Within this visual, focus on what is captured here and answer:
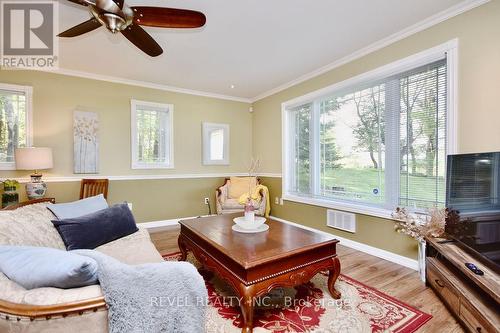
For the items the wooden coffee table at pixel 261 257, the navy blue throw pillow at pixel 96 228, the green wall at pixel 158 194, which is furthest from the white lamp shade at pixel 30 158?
the wooden coffee table at pixel 261 257

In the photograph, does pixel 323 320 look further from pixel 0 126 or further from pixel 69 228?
pixel 0 126

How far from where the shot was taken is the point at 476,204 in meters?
1.66

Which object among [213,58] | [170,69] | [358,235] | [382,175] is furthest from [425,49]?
[170,69]

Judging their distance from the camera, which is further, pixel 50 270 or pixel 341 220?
pixel 341 220

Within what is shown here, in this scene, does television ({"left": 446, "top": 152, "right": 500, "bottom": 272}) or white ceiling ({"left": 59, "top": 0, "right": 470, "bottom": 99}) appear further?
white ceiling ({"left": 59, "top": 0, "right": 470, "bottom": 99})

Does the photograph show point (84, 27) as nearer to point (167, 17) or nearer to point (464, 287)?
point (167, 17)

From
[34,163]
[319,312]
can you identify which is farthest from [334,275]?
[34,163]

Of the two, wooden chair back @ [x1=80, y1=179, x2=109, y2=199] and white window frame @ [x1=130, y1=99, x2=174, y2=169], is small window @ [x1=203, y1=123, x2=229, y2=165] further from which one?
wooden chair back @ [x1=80, y1=179, x2=109, y2=199]

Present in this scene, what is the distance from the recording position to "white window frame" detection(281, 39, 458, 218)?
7.27 ft

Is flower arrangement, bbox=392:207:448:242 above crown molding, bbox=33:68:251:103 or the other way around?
the other way around

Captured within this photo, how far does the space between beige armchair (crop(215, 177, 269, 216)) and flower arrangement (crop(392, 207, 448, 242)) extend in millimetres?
1950

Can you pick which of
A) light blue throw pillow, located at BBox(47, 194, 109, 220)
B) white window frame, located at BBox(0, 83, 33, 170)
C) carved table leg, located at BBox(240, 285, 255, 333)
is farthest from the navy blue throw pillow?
white window frame, located at BBox(0, 83, 33, 170)

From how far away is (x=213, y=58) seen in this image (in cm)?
319

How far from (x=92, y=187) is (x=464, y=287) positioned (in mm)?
4382
